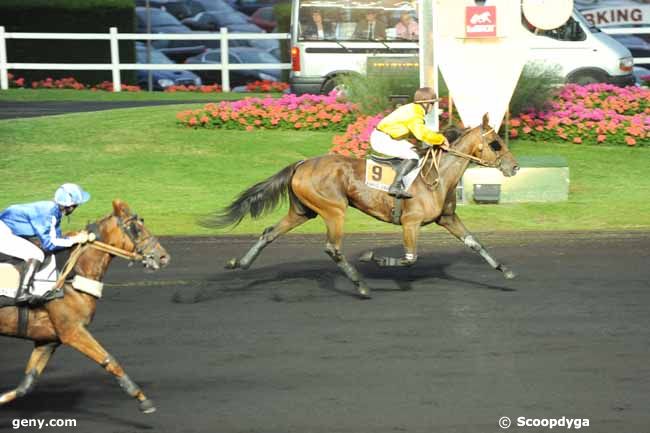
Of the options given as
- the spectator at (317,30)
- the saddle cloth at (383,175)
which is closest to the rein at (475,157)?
the saddle cloth at (383,175)

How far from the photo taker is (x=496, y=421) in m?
7.83

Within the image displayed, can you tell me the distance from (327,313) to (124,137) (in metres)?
10.6

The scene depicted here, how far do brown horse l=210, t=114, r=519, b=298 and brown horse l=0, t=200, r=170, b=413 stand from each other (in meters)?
3.62

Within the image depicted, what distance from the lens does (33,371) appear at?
8.03 metres

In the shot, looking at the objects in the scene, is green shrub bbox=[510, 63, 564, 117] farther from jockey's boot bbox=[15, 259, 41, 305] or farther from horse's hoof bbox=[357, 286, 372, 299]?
jockey's boot bbox=[15, 259, 41, 305]

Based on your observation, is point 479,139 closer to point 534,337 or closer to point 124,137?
point 534,337

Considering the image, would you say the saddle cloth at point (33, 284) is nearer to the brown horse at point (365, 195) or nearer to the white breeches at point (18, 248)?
the white breeches at point (18, 248)

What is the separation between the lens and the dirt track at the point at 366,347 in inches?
318

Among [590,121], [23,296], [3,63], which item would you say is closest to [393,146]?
[23,296]

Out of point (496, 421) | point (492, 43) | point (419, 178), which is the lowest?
point (496, 421)

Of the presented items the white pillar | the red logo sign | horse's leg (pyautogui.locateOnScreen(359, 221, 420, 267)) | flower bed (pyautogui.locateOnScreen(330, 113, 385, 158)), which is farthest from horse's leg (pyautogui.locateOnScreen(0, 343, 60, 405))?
flower bed (pyautogui.locateOnScreen(330, 113, 385, 158))

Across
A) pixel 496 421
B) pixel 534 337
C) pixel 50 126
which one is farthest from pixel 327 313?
pixel 50 126

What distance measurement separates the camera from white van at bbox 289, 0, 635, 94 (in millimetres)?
23016

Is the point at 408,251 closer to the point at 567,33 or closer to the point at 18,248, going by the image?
the point at 18,248
